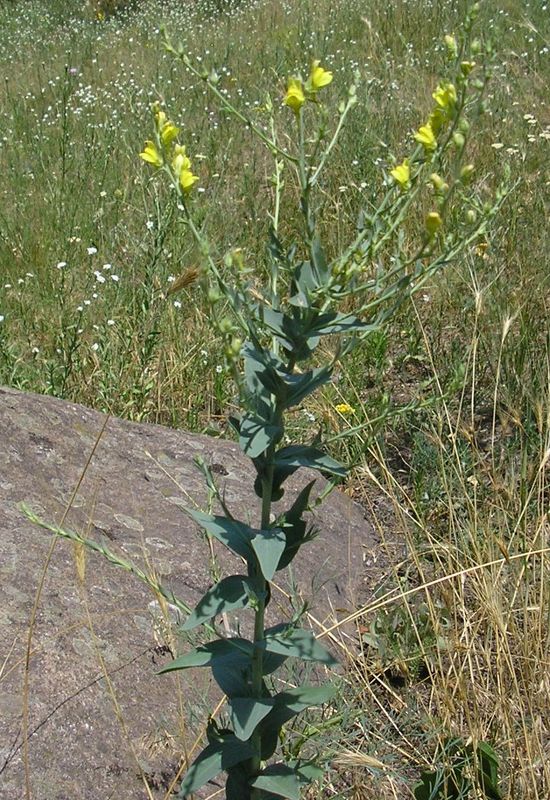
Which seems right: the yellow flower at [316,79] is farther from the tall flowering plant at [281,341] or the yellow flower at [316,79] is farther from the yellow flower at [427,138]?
the yellow flower at [427,138]

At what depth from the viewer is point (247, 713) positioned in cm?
147

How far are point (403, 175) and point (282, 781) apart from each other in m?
0.98

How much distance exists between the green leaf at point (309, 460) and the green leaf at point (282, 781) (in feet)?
1.73

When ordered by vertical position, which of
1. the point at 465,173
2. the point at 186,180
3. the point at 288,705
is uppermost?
the point at 465,173

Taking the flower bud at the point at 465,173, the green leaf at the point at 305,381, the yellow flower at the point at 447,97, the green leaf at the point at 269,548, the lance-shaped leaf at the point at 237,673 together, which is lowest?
the lance-shaped leaf at the point at 237,673

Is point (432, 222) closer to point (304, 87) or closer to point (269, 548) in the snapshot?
point (304, 87)

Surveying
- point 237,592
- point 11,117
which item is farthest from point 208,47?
point 237,592

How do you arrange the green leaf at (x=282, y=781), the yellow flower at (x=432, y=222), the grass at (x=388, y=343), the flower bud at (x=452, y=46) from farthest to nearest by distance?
the grass at (x=388, y=343) < the green leaf at (x=282, y=781) < the flower bud at (x=452, y=46) < the yellow flower at (x=432, y=222)

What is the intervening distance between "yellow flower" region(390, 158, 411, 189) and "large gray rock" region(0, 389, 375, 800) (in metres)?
0.71

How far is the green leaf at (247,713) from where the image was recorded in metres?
1.44

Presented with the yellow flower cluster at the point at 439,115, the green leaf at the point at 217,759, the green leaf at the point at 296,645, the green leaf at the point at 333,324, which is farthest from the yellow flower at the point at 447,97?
the green leaf at the point at 217,759

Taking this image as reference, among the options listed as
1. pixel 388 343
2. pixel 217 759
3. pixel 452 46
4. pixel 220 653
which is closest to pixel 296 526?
pixel 220 653

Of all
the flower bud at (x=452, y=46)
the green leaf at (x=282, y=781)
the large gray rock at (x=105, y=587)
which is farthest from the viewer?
the large gray rock at (x=105, y=587)

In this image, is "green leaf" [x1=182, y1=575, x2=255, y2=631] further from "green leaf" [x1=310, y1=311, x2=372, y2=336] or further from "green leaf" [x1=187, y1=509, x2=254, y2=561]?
"green leaf" [x1=310, y1=311, x2=372, y2=336]
